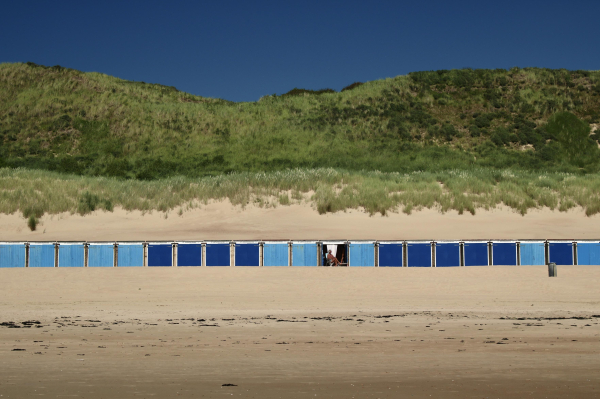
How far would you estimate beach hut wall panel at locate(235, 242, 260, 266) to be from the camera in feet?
91.8

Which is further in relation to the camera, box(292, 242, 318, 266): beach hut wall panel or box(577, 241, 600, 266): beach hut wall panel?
box(292, 242, 318, 266): beach hut wall panel

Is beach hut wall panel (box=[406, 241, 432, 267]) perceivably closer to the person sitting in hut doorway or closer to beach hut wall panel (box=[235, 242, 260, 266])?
the person sitting in hut doorway

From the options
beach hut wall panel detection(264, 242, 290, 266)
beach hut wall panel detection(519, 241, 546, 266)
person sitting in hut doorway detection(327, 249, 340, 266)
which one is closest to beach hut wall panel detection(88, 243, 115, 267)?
beach hut wall panel detection(264, 242, 290, 266)

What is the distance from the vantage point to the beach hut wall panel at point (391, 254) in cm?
2777

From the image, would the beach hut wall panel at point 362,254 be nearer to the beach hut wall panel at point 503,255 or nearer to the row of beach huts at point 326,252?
the row of beach huts at point 326,252

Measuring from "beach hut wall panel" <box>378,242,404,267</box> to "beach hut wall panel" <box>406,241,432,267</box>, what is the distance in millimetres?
349

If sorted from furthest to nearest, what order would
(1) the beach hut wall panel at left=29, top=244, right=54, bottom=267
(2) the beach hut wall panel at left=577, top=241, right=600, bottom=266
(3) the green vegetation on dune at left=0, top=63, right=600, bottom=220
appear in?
(3) the green vegetation on dune at left=0, top=63, right=600, bottom=220
(1) the beach hut wall panel at left=29, top=244, right=54, bottom=267
(2) the beach hut wall panel at left=577, top=241, right=600, bottom=266

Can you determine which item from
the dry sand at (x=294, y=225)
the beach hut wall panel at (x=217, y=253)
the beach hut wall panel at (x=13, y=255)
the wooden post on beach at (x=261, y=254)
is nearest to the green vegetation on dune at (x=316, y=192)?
the dry sand at (x=294, y=225)

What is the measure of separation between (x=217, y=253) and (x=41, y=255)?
321 inches

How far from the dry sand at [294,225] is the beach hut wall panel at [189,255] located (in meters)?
7.53

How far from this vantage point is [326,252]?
92.2 ft

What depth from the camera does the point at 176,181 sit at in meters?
46.7

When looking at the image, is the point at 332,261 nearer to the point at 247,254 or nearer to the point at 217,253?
the point at 247,254

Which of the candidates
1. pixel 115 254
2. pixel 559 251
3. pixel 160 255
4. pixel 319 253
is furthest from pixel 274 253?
pixel 559 251
